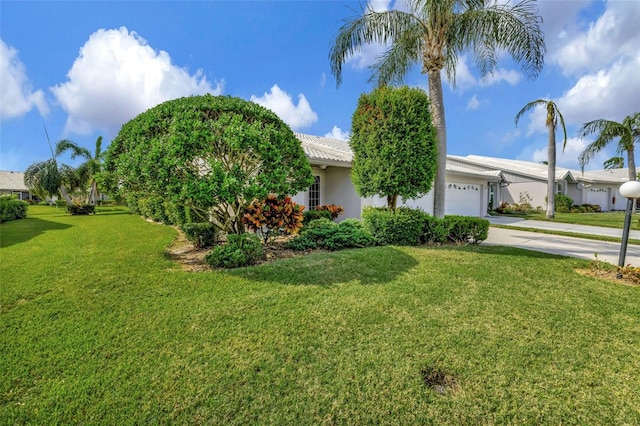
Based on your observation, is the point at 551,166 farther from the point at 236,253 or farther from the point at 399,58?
the point at 236,253

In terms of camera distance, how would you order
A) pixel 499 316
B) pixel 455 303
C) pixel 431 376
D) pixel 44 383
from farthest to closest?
pixel 455 303, pixel 499 316, pixel 431 376, pixel 44 383

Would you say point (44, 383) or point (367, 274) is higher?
point (367, 274)

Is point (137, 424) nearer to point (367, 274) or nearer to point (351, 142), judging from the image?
point (367, 274)

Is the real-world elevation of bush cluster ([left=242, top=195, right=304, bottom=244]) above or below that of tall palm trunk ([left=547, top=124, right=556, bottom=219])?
below

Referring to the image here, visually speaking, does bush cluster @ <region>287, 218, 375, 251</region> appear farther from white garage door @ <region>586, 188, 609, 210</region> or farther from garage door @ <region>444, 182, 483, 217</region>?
white garage door @ <region>586, 188, 609, 210</region>

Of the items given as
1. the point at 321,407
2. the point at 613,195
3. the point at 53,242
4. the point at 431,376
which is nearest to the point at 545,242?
the point at 431,376

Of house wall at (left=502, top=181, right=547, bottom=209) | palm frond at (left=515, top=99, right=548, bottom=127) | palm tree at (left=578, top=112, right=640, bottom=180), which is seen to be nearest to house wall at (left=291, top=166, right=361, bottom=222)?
palm frond at (left=515, top=99, right=548, bottom=127)

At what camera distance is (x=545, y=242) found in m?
9.55

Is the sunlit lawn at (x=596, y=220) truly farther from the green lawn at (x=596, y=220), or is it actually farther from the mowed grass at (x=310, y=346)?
the mowed grass at (x=310, y=346)

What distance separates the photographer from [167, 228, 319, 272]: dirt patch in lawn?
578 cm

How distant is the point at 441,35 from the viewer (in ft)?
28.4

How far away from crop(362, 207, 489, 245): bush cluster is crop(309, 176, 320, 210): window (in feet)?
13.6

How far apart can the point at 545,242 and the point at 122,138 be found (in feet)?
41.4

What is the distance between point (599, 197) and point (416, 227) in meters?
34.7
